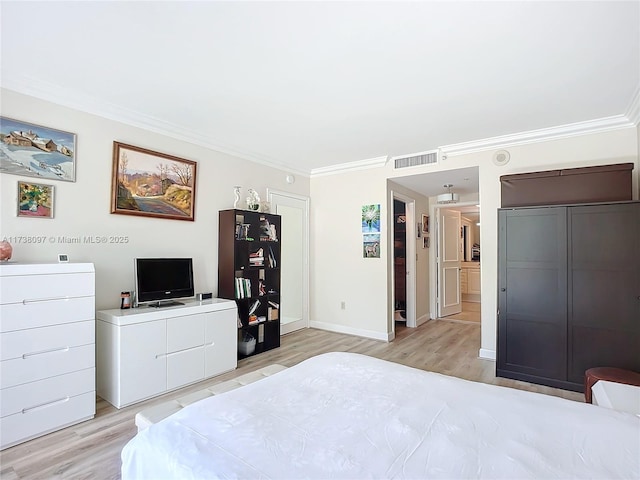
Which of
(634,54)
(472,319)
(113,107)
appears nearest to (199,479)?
(113,107)

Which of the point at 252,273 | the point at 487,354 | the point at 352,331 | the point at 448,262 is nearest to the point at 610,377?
the point at 487,354

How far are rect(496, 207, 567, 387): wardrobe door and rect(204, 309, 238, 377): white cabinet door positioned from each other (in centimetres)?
287

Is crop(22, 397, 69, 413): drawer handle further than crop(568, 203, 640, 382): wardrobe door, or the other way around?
crop(568, 203, 640, 382): wardrobe door

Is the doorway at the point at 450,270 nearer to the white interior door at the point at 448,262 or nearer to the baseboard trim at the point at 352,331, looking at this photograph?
the white interior door at the point at 448,262

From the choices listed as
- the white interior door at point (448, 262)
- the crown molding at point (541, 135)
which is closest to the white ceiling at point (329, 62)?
the crown molding at point (541, 135)

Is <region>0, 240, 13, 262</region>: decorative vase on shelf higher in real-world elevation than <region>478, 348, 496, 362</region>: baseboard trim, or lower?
higher

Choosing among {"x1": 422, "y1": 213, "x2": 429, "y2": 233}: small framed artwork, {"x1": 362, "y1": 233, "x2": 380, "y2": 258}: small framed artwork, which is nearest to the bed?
{"x1": 362, "y1": 233, "x2": 380, "y2": 258}: small framed artwork

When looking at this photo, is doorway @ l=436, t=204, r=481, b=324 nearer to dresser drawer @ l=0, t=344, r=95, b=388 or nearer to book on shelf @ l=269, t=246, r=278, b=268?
book on shelf @ l=269, t=246, r=278, b=268

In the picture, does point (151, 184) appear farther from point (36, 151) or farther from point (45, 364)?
point (45, 364)

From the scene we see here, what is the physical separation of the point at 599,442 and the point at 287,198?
4.58 metres

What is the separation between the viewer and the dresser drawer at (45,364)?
226cm

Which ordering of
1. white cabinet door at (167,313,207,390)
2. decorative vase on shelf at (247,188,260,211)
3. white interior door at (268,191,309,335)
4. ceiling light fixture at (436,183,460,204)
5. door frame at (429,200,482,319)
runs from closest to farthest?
white cabinet door at (167,313,207,390)
decorative vase on shelf at (247,188,260,211)
white interior door at (268,191,309,335)
ceiling light fixture at (436,183,460,204)
door frame at (429,200,482,319)

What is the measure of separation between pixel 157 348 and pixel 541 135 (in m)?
4.60

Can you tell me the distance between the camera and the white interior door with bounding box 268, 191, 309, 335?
5270mm
